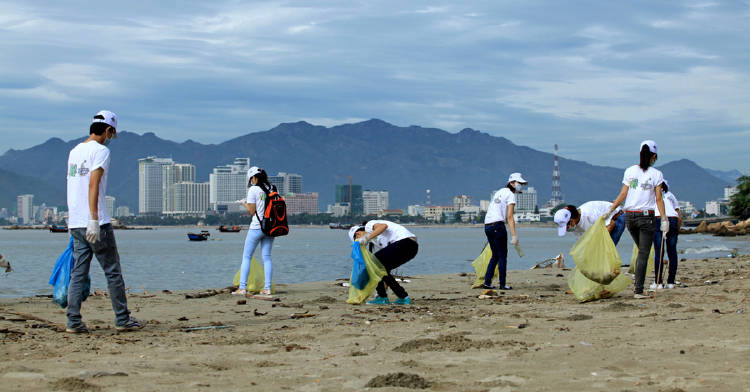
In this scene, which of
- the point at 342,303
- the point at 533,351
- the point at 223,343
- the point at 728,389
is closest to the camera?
the point at 728,389

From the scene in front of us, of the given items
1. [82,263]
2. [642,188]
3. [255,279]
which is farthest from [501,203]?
[82,263]

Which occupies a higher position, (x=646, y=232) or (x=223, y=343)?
(x=646, y=232)

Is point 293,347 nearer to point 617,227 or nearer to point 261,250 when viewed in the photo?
point 261,250

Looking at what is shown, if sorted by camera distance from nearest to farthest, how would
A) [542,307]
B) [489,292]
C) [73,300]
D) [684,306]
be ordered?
[73,300], [684,306], [542,307], [489,292]

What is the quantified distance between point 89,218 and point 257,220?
159 inches

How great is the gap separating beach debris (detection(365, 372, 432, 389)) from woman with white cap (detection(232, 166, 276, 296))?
6010mm

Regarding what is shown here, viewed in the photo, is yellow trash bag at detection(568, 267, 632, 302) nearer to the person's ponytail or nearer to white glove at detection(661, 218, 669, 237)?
white glove at detection(661, 218, 669, 237)

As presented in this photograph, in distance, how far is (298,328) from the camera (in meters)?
8.09

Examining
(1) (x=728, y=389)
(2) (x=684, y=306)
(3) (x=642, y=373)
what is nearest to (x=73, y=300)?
(3) (x=642, y=373)

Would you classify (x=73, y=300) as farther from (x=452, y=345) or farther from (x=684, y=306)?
(x=684, y=306)

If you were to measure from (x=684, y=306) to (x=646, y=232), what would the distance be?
159cm

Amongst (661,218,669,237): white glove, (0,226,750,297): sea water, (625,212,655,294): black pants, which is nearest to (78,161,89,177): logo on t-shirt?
(625,212,655,294): black pants

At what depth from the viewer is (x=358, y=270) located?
10.1 m

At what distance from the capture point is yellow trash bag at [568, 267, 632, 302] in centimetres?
990
